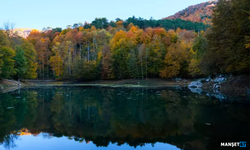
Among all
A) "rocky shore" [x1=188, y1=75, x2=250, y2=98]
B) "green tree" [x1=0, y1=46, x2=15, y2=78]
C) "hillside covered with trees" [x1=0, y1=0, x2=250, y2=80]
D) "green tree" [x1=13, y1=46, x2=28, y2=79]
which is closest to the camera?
"hillside covered with trees" [x1=0, y1=0, x2=250, y2=80]

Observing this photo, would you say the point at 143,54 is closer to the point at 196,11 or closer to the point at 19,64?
the point at 19,64

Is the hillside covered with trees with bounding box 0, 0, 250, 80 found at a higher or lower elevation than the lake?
higher

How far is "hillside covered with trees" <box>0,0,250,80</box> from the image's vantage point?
21.2 m

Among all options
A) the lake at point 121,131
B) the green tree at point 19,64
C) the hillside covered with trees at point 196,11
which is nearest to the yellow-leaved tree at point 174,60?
the green tree at point 19,64

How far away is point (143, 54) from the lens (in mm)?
57656

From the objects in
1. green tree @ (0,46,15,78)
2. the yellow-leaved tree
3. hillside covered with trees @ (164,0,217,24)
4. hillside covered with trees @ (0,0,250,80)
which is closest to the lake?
hillside covered with trees @ (0,0,250,80)

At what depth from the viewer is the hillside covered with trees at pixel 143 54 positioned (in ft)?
69.6

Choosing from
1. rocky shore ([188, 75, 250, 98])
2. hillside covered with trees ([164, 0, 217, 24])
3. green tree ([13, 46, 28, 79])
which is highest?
hillside covered with trees ([164, 0, 217, 24])

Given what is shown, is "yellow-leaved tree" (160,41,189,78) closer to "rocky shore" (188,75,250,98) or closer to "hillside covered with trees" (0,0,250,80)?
"hillside covered with trees" (0,0,250,80)

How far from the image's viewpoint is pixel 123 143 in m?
6.62

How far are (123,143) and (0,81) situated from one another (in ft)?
127

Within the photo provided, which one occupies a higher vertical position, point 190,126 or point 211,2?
point 211,2

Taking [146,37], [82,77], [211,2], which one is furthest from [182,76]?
[211,2]

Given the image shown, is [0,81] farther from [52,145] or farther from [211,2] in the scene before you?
[211,2]
